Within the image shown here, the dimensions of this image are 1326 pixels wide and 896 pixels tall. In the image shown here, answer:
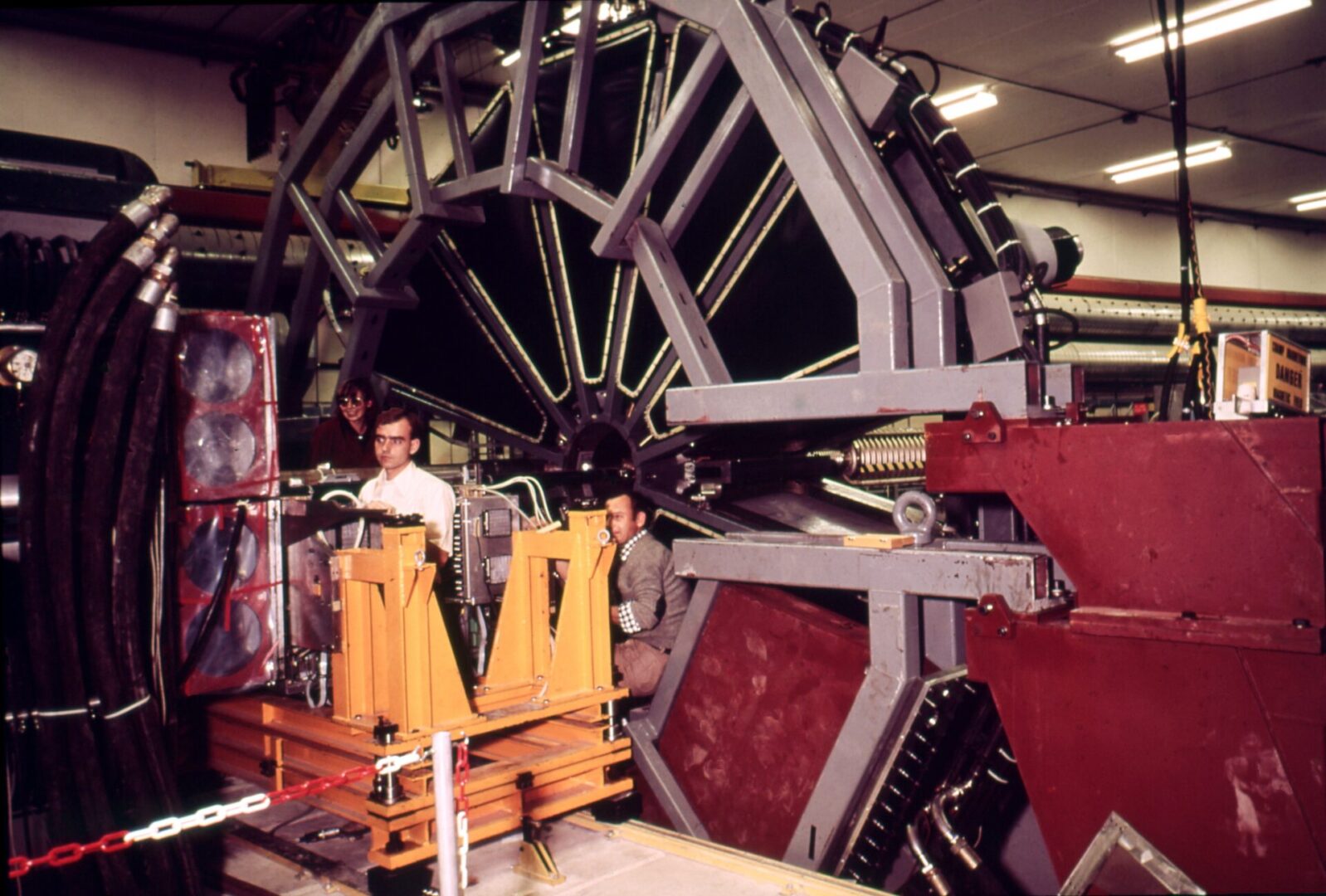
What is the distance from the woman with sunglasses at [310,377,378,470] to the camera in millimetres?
5812

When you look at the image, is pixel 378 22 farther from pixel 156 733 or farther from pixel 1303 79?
pixel 1303 79

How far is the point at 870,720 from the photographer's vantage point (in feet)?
11.1

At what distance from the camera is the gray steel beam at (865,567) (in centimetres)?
290

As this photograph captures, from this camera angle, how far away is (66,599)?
10.5ft

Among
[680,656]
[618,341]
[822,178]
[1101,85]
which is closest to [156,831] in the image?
[680,656]

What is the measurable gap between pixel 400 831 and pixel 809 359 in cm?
287

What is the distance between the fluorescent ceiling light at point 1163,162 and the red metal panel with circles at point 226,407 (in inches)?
476

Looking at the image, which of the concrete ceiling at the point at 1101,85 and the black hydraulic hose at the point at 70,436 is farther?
the concrete ceiling at the point at 1101,85

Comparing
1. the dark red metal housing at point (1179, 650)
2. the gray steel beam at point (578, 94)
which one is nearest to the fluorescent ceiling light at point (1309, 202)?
the gray steel beam at point (578, 94)

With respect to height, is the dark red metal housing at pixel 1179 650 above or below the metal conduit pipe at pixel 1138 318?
below

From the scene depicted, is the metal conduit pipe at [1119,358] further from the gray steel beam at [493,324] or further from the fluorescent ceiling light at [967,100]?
the gray steel beam at [493,324]

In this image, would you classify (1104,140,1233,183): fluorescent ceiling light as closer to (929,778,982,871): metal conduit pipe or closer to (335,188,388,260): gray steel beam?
(335,188,388,260): gray steel beam

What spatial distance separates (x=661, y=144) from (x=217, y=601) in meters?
2.53

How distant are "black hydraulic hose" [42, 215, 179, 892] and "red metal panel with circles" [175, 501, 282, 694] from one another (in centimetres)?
54
